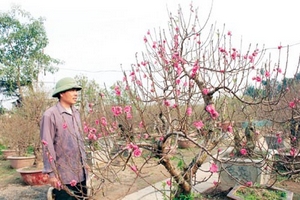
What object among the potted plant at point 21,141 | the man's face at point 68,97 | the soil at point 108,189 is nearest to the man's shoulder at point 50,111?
the man's face at point 68,97

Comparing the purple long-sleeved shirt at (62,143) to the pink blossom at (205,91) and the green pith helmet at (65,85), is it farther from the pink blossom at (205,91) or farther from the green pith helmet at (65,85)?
the pink blossom at (205,91)

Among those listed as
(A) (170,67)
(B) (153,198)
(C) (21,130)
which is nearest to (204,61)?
(A) (170,67)

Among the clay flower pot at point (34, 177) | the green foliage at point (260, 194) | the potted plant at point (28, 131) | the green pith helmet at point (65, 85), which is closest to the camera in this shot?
the green pith helmet at point (65, 85)

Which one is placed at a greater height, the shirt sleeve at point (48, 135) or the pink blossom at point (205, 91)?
the pink blossom at point (205, 91)

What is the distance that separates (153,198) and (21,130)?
433 centimetres

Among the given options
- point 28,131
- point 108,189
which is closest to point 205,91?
Result: point 108,189

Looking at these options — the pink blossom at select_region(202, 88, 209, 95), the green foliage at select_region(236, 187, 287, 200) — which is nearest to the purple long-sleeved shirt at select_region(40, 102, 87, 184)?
the pink blossom at select_region(202, 88, 209, 95)

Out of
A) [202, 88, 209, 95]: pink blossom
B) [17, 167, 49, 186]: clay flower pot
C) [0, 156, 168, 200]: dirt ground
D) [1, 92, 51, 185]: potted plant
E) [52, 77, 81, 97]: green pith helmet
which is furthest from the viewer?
[1, 92, 51, 185]: potted plant

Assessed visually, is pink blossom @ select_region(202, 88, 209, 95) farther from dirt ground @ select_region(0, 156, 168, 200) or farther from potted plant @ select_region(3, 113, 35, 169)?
potted plant @ select_region(3, 113, 35, 169)

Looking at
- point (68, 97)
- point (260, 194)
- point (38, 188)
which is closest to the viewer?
point (68, 97)

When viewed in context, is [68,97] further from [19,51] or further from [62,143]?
[19,51]

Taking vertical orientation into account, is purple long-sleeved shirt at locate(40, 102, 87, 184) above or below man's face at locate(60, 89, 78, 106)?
below

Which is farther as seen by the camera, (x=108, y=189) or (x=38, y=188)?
(x=38, y=188)

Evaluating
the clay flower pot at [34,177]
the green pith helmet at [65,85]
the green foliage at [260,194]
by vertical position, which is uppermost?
the green pith helmet at [65,85]
